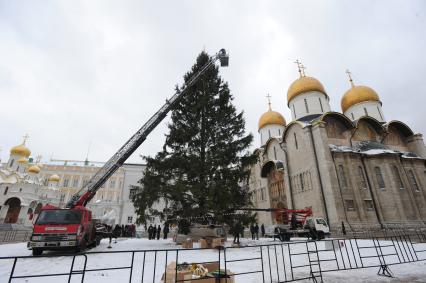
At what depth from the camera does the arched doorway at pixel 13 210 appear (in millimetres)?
37656

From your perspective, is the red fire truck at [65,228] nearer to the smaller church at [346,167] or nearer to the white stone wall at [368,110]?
the smaller church at [346,167]

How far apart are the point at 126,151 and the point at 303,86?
27037mm

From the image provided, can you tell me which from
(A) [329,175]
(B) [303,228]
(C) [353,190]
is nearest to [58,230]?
(B) [303,228]

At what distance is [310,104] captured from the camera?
32781 mm

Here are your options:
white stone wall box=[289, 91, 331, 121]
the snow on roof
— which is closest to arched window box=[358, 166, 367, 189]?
the snow on roof

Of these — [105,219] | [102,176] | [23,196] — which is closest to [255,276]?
[102,176]

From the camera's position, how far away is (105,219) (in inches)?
889

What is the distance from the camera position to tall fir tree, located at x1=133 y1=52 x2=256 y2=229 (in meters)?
14.4

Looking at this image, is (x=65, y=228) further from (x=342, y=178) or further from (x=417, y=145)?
(x=417, y=145)

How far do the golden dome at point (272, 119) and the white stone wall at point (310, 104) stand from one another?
5.95 metres

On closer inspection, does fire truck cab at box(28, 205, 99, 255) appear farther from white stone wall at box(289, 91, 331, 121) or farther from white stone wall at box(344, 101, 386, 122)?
white stone wall at box(344, 101, 386, 122)

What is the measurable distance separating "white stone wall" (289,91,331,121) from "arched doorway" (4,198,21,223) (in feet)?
152

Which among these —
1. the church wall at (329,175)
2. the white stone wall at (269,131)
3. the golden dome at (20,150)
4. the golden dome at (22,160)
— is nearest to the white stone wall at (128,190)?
the golden dome at (22,160)

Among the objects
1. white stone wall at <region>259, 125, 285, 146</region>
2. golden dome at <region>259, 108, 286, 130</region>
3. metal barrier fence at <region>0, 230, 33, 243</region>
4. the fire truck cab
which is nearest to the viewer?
the fire truck cab
